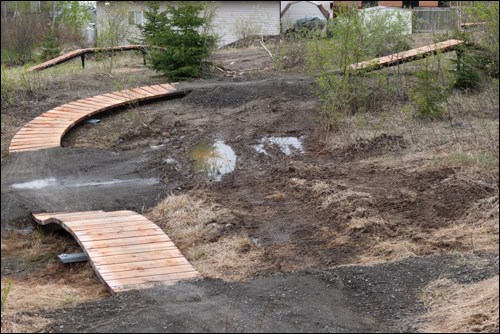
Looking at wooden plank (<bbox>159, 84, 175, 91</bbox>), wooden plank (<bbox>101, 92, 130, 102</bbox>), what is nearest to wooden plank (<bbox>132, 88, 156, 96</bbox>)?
wooden plank (<bbox>101, 92, 130, 102</bbox>)

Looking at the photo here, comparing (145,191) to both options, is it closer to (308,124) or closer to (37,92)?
(308,124)

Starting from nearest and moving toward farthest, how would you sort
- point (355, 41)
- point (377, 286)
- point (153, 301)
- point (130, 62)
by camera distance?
1. point (153, 301)
2. point (377, 286)
3. point (355, 41)
4. point (130, 62)

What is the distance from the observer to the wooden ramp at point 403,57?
9.77 m

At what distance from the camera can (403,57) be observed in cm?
1088

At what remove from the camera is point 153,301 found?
14.4 feet

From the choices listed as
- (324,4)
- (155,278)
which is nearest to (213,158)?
(155,278)

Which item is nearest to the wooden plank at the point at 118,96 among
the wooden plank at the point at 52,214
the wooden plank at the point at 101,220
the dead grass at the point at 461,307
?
the wooden plank at the point at 52,214

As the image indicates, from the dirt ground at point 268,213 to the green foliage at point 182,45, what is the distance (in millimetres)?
2161

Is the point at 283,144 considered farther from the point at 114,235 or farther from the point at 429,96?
the point at 114,235

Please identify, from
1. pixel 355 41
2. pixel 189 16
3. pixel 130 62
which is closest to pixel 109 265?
pixel 355 41

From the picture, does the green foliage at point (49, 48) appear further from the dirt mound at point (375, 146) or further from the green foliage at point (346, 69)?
the dirt mound at point (375, 146)

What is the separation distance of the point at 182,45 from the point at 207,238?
7.68 metres

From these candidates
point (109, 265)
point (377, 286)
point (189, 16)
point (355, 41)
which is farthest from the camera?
point (189, 16)

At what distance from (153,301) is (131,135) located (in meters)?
5.96
